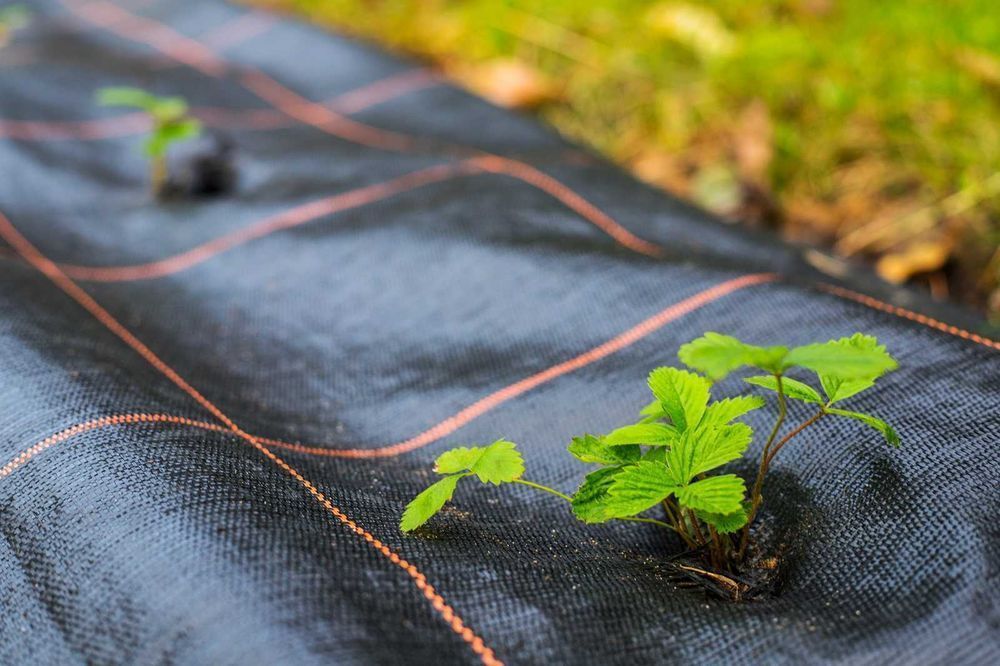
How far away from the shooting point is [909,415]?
3.51 ft

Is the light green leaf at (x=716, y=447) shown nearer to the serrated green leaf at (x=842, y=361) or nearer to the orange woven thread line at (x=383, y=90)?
the serrated green leaf at (x=842, y=361)

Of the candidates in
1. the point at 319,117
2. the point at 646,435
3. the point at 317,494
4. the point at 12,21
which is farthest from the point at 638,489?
the point at 12,21

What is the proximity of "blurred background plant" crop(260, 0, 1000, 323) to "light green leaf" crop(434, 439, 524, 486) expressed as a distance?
1280 mm

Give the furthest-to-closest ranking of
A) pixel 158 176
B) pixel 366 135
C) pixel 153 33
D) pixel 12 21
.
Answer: pixel 153 33 → pixel 12 21 → pixel 366 135 → pixel 158 176

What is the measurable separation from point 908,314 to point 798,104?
4.39 feet

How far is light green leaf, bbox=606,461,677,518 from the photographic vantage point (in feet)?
2.82

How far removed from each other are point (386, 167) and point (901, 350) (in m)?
1.12

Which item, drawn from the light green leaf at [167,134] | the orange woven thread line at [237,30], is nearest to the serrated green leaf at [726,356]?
the light green leaf at [167,134]

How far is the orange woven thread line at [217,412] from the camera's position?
0.86 meters

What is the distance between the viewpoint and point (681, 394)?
0.93 meters

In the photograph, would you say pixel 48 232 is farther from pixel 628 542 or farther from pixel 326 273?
pixel 628 542

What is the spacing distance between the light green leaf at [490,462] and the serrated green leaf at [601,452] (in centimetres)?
6

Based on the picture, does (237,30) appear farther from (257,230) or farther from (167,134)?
(257,230)

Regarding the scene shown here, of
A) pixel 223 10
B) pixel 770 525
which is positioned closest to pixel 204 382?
pixel 770 525
